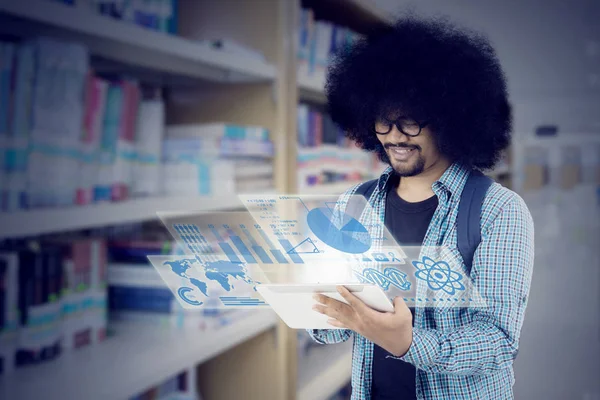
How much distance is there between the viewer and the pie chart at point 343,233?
0.74m

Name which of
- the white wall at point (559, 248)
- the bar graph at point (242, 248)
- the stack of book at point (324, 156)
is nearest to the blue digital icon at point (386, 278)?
the bar graph at point (242, 248)

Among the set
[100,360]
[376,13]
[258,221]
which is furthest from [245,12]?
[100,360]

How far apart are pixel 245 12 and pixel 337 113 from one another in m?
0.77

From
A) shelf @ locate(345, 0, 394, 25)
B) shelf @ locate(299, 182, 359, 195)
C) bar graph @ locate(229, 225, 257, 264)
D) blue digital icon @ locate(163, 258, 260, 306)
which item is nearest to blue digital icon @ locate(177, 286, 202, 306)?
blue digital icon @ locate(163, 258, 260, 306)

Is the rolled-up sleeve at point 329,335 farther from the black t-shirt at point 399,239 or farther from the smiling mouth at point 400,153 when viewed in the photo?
the smiling mouth at point 400,153

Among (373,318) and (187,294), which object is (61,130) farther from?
(373,318)

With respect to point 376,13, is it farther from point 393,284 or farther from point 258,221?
point 393,284

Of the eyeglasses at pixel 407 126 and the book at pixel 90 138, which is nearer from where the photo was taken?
the eyeglasses at pixel 407 126

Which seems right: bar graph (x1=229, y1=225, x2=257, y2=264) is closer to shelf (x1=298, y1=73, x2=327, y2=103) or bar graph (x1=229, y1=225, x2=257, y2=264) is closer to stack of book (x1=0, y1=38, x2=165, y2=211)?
stack of book (x1=0, y1=38, x2=165, y2=211)

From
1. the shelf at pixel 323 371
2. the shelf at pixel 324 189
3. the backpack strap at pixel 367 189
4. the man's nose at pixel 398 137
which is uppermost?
the man's nose at pixel 398 137

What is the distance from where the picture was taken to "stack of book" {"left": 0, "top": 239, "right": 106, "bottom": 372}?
0.87m

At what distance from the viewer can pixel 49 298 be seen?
36.6 inches

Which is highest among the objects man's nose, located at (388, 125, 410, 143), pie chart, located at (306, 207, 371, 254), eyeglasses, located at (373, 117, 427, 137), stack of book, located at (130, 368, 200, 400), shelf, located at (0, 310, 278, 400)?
eyeglasses, located at (373, 117, 427, 137)

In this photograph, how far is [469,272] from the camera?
2.04 ft
